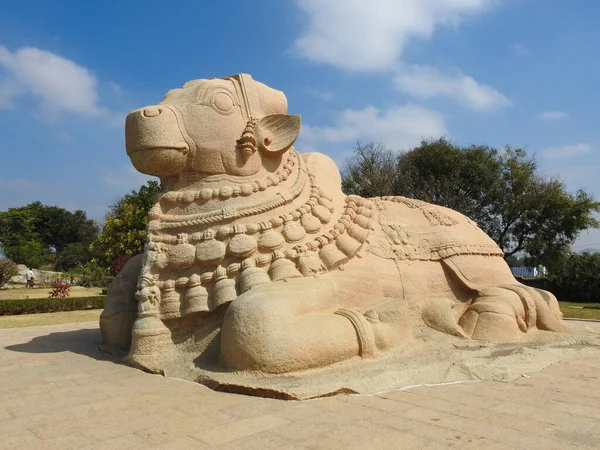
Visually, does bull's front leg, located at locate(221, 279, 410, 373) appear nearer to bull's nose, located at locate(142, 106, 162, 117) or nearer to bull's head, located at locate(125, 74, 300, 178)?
bull's head, located at locate(125, 74, 300, 178)

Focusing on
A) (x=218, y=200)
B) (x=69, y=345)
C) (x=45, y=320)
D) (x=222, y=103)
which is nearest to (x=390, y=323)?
(x=218, y=200)

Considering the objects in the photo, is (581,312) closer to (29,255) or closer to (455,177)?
(455,177)

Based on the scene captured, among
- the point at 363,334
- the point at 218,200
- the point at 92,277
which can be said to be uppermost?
the point at 218,200

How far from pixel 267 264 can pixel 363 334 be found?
3.34 ft

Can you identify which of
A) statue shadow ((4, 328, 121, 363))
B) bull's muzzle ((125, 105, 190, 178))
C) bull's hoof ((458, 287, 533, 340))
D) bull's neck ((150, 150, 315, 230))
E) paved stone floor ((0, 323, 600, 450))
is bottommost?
paved stone floor ((0, 323, 600, 450))

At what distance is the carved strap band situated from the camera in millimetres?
3740

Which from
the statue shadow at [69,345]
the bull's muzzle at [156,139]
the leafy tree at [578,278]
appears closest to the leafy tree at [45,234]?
the statue shadow at [69,345]

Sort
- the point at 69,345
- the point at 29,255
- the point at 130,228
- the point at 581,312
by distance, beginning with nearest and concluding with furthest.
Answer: the point at 69,345, the point at 581,312, the point at 130,228, the point at 29,255

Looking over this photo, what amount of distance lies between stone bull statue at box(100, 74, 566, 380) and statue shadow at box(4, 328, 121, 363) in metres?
0.27

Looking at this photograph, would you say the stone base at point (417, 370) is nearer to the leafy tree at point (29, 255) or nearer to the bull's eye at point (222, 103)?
the bull's eye at point (222, 103)

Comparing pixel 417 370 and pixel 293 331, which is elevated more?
pixel 293 331

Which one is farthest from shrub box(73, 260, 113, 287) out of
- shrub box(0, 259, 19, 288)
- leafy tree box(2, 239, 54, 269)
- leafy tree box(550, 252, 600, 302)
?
leafy tree box(550, 252, 600, 302)

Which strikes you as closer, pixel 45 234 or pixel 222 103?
pixel 222 103

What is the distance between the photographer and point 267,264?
4.17 m
